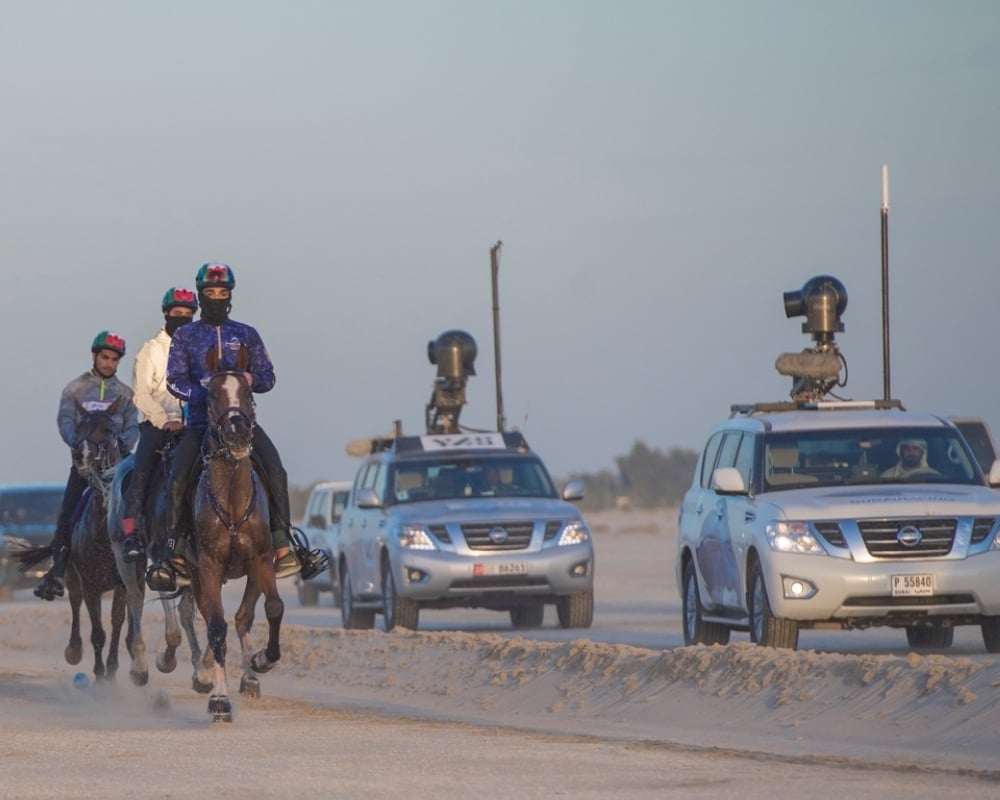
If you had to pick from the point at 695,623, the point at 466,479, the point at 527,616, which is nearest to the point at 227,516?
the point at 695,623

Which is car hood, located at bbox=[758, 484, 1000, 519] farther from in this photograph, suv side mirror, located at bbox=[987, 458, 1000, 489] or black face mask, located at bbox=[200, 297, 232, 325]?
black face mask, located at bbox=[200, 297, 232, 325]

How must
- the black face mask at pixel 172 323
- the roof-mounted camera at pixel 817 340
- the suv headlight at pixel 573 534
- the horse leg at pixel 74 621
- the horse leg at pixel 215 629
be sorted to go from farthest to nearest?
the suv headlight at pixel 573 534 → the roof-mounted camera at pixel 817 340 → the horse leg at pixel 74 621 → the black face mask at pixel 172 323 → the horse leg at pixel 215 629

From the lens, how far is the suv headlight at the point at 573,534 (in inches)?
1033

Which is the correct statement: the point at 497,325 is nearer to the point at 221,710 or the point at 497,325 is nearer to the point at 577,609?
the point at 577,609

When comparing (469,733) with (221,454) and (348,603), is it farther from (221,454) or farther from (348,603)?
(348,603)

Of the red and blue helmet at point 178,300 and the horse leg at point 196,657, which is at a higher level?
the red and blue helmet at point 178,300

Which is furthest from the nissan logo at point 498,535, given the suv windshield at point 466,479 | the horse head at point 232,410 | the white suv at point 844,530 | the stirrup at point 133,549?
the horse head at point 232,410

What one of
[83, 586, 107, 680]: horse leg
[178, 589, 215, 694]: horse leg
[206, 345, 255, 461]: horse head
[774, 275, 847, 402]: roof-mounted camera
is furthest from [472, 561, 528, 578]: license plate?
[206, 345, 255, 461]: horse head

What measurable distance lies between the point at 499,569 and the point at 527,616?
8.64 feet

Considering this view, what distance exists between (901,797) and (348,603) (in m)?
18.0

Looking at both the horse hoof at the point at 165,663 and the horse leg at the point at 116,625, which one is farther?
the horse leg at the point at 116,625

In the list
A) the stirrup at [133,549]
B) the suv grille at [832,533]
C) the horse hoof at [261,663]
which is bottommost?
the horse hoof at [261,663]

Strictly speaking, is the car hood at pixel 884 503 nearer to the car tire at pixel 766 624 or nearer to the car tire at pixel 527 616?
the car tire at pixel 766 624

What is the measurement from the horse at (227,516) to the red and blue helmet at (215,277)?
2.19 ft
